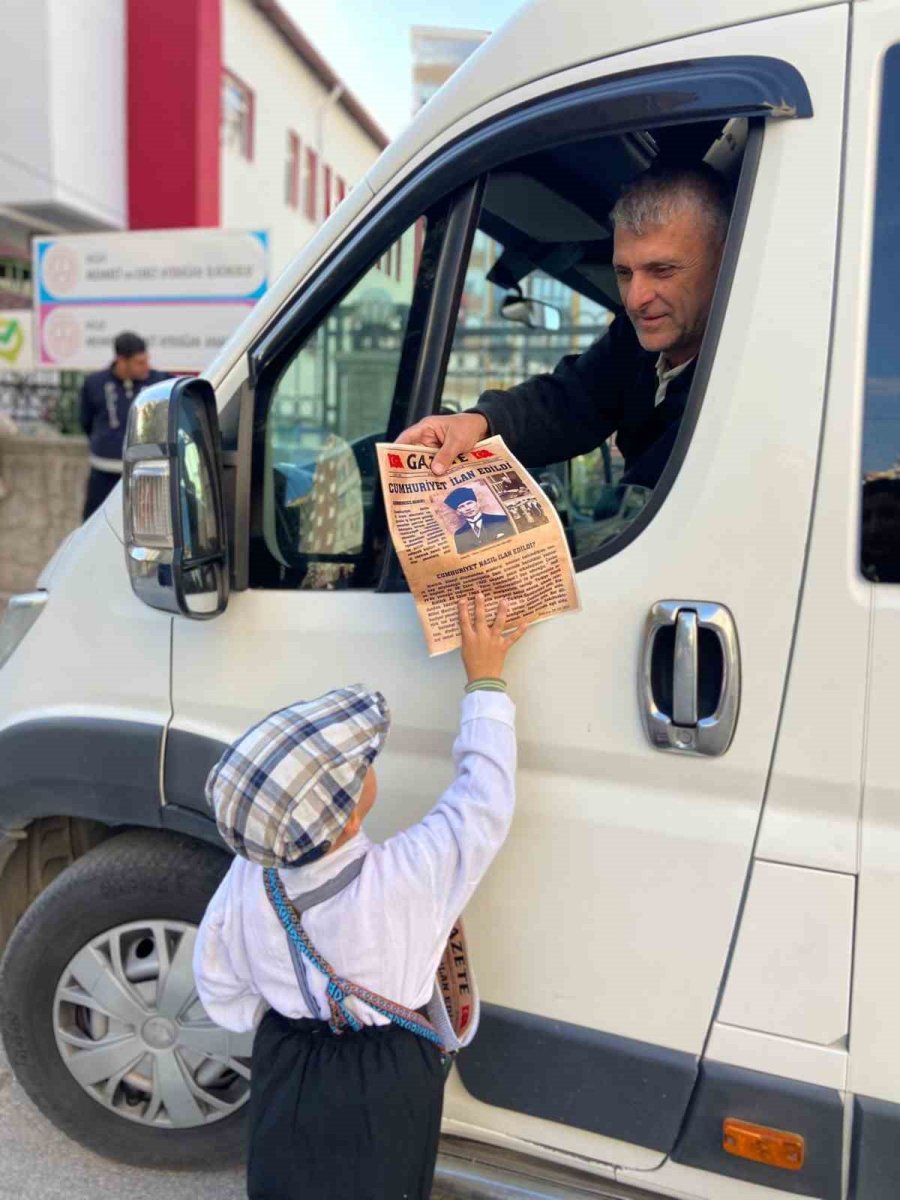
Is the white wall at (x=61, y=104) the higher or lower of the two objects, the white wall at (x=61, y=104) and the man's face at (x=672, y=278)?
the higher

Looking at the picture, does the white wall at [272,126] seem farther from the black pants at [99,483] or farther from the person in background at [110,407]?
the black pants at [99,483]

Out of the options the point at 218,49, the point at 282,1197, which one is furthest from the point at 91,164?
the point at 282,1197

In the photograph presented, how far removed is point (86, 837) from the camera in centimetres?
226

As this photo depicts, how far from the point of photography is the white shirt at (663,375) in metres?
1.77

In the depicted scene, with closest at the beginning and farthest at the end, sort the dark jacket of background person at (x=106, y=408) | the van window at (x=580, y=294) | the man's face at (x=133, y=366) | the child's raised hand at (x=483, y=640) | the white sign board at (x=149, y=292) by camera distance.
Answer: the child's raised hand at (x=483, y=640)
the van window at (x=580, y=294)
the dark jacket of background person at (x=106, y=408)
the man's face at (x=133, y=366)
the white sign board at (x=149, y=292)

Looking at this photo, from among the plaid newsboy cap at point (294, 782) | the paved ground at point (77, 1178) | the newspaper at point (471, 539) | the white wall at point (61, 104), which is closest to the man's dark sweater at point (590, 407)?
the newspaper at point (471, 539)

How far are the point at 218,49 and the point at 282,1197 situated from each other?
14.1 m

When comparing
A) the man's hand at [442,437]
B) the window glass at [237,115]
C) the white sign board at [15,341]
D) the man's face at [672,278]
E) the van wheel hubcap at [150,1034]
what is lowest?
the van wheel hubcap at [150,1034]

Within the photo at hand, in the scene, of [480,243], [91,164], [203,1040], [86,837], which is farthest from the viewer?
[91,164]

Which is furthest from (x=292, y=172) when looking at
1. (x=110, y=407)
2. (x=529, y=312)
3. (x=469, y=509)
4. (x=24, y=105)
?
(x=469, y=509)

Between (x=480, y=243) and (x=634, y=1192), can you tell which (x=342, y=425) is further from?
(x=634, y=1192)

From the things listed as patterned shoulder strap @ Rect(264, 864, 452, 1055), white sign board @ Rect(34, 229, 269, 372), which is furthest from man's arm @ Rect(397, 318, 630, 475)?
white sign board @ Rect(34, 229, 269, 372)

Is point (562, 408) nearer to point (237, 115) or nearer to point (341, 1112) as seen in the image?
point (341, 1112)

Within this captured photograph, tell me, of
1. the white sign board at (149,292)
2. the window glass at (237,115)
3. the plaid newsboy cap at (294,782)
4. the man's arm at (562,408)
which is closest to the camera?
the plaid newsboy cap at (294,782)
